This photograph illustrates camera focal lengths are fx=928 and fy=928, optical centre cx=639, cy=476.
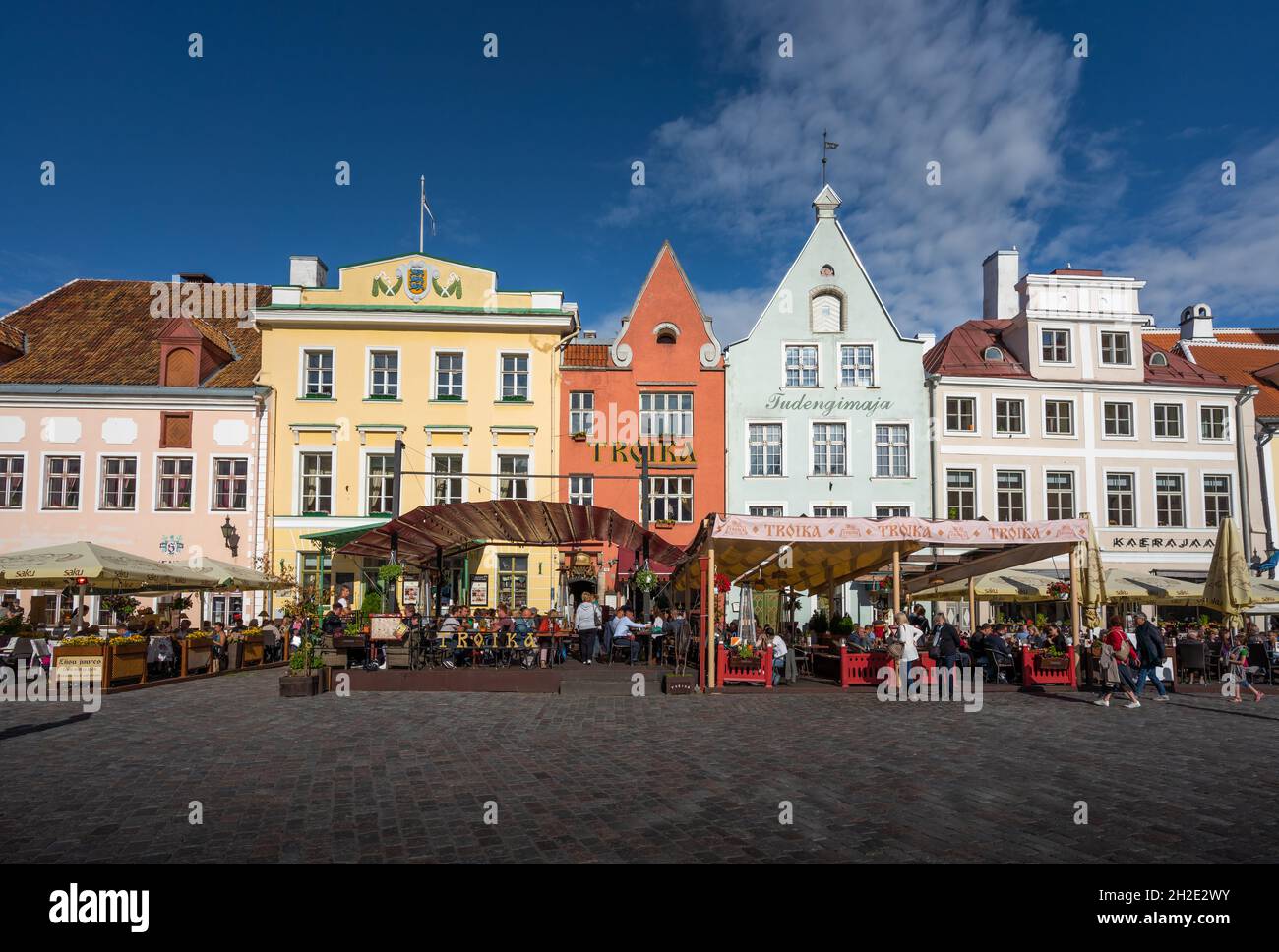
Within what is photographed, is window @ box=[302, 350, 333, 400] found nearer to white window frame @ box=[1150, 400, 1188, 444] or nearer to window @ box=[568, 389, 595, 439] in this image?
window @ box=[568, 389, 595, 439]

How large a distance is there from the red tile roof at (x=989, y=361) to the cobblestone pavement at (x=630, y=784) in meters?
21.8

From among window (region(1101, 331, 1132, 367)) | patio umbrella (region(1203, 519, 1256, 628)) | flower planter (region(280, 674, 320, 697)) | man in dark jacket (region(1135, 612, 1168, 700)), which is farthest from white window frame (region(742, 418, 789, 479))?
flower planter (region(280, 674, 320, 697))

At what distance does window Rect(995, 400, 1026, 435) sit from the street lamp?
2662 centimetres

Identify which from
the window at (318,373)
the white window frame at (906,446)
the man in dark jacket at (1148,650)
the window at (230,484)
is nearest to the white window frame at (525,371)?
the window at (318,373)

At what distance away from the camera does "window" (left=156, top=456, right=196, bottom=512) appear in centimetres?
3098

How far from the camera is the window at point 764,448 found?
32750 millimetres

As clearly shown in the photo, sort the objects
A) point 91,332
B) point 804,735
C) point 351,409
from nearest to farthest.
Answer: point 804,735, point 351,409, point 91,332

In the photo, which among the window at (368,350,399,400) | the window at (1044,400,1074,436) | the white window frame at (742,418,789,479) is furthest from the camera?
the window at (1044,400,1074,436)

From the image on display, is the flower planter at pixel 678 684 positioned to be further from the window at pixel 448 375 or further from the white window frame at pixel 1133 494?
the white window frame at pixel 1133 494

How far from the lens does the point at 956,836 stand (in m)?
6.71

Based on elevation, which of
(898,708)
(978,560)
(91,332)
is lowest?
(898,708)

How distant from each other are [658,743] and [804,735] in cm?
202

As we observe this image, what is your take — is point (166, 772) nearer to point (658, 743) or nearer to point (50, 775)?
point (50, 775)
